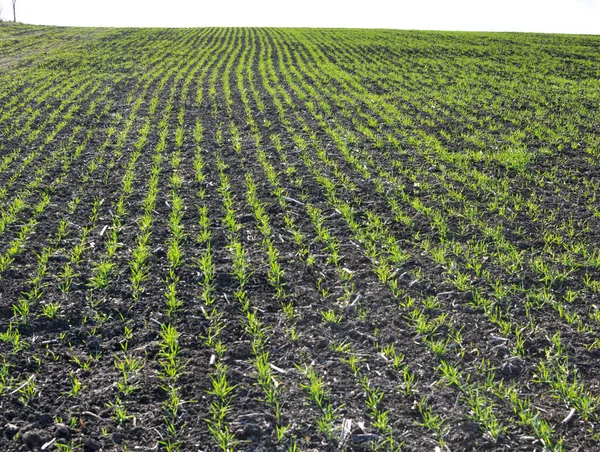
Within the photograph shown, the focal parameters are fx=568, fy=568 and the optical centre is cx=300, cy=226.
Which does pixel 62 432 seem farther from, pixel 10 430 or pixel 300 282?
pixel 300 282

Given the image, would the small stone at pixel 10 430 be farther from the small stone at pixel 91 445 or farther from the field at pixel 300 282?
the small stone at pixel 91 445

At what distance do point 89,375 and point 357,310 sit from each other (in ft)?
7.53

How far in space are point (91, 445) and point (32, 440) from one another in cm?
39

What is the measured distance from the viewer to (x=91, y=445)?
3.61 metres

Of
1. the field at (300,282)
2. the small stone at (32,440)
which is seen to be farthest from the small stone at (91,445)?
the small stone at (32,440)

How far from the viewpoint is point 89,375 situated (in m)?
4.26

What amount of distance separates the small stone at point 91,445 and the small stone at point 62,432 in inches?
5.7

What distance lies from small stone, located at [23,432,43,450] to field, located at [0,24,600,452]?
0.01 m

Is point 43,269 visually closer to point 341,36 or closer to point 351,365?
point 351,365

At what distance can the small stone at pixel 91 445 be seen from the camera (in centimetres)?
359

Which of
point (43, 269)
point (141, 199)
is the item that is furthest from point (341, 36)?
point (43, 269)

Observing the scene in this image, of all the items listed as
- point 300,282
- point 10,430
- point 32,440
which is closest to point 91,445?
point 32,440

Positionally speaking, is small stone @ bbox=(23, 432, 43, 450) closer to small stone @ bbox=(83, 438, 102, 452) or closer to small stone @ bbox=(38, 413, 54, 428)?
small stone @ bbox=(38, 413, 54, 428)

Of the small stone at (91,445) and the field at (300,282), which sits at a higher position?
the field at (300,282)
